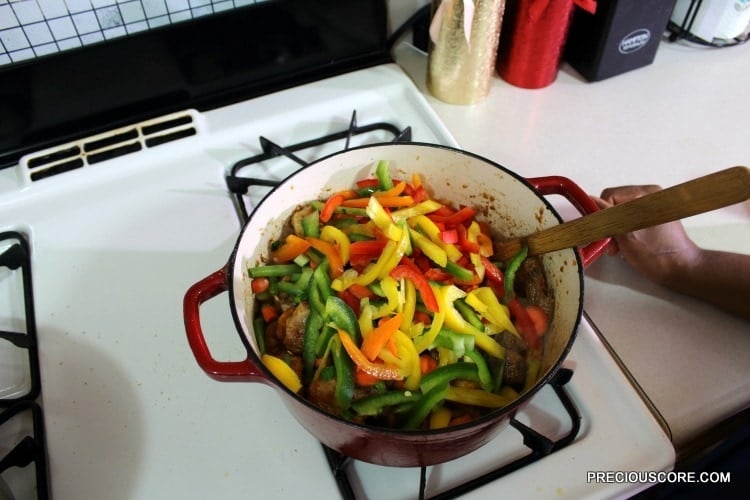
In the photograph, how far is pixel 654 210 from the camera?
1.77 feet

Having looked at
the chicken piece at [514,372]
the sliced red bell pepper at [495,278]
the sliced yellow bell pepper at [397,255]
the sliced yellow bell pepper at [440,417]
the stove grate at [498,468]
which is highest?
the sliced yellow bell pepper at [397,255]

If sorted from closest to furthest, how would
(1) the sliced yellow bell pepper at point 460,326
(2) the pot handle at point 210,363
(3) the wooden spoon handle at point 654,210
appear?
1. (3) the wooden spoon handle at point 654,210
2. (2) the pot handle at point 210,363
3. (1) the sliced yellow bell pepper at point 460,326

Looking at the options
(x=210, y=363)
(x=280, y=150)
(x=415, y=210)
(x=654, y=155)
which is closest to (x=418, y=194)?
(x=415, y=210)

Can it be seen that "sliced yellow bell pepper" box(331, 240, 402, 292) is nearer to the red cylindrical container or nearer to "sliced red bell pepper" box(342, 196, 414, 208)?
"sliced red bell pepper" box(342, 196, 414, 208)

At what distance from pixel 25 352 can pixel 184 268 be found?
0.72 feet

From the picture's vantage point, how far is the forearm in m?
0.77

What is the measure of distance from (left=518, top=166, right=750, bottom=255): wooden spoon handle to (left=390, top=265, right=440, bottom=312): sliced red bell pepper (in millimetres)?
135

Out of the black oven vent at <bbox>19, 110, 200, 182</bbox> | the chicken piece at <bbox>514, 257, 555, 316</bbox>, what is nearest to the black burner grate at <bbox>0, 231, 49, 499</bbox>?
the black oven vent at <bbox>19, 110, 200, 182</bbox>

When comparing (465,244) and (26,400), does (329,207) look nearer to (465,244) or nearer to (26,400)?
(465,244)

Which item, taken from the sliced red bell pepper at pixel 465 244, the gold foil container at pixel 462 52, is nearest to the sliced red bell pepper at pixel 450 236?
the sliced red bell pepper at pixel 465 244

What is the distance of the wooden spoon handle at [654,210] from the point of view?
0.47 meters

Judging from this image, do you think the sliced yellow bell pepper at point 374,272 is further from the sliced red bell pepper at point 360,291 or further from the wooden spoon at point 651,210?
the wooden spoon at point 651,210

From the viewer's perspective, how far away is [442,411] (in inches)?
25.5

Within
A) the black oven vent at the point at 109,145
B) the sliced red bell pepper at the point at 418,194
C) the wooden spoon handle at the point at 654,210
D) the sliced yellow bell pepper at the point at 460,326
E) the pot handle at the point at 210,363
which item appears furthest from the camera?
the black oven vent at the point at 109,145
